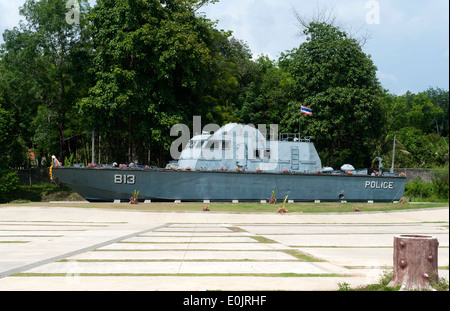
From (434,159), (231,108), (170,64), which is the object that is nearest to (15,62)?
(170,64)

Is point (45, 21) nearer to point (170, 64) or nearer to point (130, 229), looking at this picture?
point (170, 64)

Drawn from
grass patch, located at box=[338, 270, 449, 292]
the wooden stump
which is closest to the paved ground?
grass patch, located at box=[338, 270, 449, 292]

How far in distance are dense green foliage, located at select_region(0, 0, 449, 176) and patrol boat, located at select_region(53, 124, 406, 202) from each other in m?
7.98

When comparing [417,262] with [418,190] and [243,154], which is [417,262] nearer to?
[243,154]

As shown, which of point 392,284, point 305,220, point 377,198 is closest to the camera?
point 392,284

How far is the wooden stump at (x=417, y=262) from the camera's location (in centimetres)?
635

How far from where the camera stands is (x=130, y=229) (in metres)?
15.2

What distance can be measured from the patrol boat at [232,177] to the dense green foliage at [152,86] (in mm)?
7985

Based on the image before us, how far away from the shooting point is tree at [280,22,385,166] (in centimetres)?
4203

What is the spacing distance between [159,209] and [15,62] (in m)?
26.7

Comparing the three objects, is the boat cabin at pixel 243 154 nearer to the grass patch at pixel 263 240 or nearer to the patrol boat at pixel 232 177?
the patrol boat at pixel 232 177

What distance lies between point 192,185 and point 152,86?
1220cm

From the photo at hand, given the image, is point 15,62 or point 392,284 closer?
point 392,284

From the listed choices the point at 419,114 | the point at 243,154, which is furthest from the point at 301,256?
the point at 419,114
